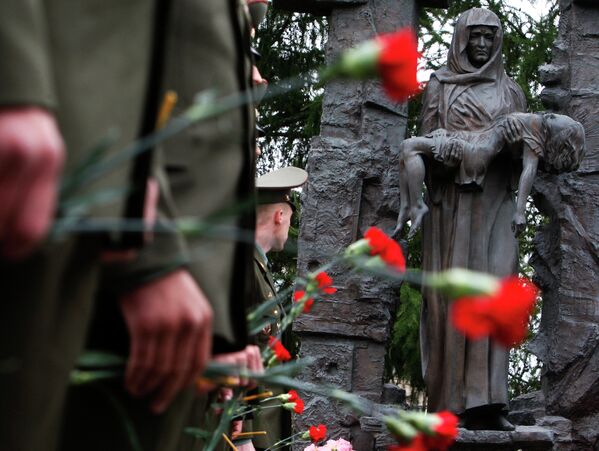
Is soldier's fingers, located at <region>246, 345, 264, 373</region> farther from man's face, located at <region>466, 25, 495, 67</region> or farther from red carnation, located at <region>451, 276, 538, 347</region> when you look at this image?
man's face, located at <region>466, 25, 495, 67</region>

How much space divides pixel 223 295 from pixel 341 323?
19.2 feet

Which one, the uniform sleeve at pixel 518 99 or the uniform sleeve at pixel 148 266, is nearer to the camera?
the uniform sleeve at pixel 148 266

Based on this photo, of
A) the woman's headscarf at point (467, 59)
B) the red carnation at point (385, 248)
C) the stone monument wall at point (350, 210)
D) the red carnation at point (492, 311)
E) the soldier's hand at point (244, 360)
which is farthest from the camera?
the stone monument wall at point (350, 210)

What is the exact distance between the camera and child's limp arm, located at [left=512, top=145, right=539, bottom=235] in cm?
699

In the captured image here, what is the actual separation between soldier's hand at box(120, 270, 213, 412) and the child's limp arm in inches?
218

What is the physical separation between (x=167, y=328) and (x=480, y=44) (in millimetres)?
6027

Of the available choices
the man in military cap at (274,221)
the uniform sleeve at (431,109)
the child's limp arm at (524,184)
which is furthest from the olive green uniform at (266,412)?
the uniform sleeve at (431,109)

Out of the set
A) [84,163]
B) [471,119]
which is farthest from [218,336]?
[471,119]

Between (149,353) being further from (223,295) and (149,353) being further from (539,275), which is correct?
(539,275)

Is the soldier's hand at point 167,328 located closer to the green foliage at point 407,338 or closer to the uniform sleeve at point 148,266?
the uniform sleeve at point 148,266

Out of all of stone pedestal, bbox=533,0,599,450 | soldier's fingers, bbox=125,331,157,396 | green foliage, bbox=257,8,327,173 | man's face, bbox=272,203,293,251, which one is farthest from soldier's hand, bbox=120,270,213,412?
green foliage, bbox=257,8,327,173

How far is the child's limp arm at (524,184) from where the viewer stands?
22.9 ft

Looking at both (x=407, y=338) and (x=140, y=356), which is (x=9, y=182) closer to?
(x=140, y=356)

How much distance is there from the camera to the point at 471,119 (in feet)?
23.8
